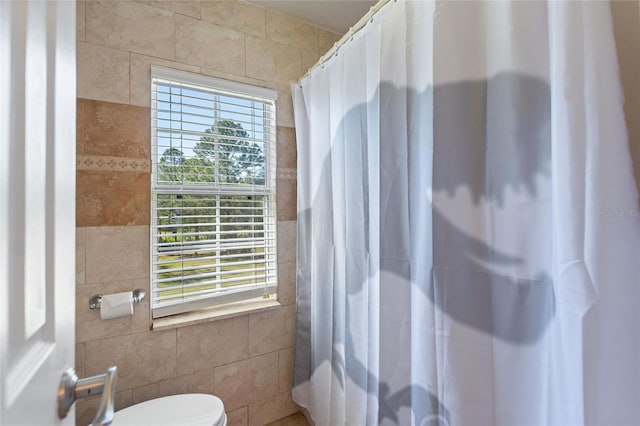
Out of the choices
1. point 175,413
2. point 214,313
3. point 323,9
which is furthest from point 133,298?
point 323,9

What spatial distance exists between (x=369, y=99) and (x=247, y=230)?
3.24 ft

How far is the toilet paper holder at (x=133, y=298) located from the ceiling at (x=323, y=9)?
1.68m

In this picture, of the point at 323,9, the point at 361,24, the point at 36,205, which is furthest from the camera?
the point at 323,9

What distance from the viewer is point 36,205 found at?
0.39m

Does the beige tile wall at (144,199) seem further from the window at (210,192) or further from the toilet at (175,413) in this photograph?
the toilet at (175,413)

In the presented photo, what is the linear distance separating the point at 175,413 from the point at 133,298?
0.54 m

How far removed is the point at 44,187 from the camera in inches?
16.3

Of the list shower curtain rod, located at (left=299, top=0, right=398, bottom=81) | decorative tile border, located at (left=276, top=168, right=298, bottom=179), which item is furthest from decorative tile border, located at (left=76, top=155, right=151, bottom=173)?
shower curtain rod, located at (left=299, top=0, right=398, bottom=81)

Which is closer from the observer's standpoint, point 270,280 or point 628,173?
point 628,173

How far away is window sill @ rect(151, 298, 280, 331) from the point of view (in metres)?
1.45

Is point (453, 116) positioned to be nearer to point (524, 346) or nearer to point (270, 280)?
point (524, 346)

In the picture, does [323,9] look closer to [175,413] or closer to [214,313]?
[214,313]

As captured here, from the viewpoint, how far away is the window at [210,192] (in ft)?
4.82

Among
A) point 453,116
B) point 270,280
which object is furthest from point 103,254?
point 453,116
